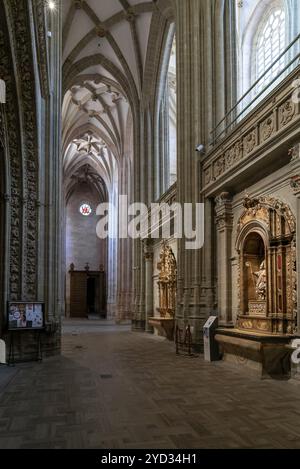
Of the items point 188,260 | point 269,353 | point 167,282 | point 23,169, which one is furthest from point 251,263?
point 167,282

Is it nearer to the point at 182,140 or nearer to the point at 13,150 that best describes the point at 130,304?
the point at 182,140

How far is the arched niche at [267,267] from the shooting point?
8648 mm

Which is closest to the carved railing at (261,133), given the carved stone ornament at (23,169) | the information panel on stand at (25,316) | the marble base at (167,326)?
the carved stone ornament at (23,169)

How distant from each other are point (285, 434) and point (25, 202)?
806cm

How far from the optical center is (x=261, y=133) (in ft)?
30.1

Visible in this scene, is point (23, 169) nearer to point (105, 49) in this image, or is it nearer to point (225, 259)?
point (225, 259)

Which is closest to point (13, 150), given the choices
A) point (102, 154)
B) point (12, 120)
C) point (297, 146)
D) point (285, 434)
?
point (12, 120)

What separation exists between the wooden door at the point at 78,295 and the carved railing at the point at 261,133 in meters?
30.7

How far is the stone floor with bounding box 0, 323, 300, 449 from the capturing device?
4398 millimetres

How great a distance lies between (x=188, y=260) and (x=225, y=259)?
1.77 metres

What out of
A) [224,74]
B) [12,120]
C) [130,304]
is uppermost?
[224,74]

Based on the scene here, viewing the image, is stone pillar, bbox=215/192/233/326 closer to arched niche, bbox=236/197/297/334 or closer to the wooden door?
arched niche, bbox=236/197/297/334

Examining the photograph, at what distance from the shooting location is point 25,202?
10695mm
